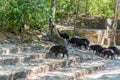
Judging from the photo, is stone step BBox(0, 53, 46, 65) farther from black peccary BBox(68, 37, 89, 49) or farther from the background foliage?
black peccary BBox(68, 37, 89, 49)

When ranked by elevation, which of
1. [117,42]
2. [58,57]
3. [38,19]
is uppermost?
[38,19]

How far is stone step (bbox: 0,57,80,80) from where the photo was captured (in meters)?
10.4

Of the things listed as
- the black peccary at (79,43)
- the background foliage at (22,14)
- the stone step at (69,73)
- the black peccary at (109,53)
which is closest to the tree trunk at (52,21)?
the background foliage at (22,14)

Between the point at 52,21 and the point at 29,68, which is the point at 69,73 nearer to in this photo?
the point at 29,68

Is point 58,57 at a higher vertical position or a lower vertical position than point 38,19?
lower

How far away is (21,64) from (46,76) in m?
1.20

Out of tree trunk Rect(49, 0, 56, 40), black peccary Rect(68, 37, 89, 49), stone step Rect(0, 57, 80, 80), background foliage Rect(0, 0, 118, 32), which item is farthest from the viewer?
black peccary Rect(68, 37, 89, 49)

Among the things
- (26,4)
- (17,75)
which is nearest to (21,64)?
(17,75)

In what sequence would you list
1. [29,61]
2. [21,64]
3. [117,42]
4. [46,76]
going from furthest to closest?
[117,42] < [29,61] < [21,64] < [46,76]

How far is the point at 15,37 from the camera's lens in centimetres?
1773

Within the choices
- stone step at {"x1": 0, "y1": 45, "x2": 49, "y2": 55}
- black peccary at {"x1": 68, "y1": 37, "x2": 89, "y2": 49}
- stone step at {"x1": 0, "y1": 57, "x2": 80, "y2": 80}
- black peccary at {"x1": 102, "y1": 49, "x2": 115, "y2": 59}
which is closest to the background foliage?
stone step at {"x1": 0, "y1": 45, "x2": 49, "y2": 55}

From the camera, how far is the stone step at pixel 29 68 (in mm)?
10402

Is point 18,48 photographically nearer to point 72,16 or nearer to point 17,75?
point 17,75

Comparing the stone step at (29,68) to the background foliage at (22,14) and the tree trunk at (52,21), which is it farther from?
the tree trunk at (52,21)
